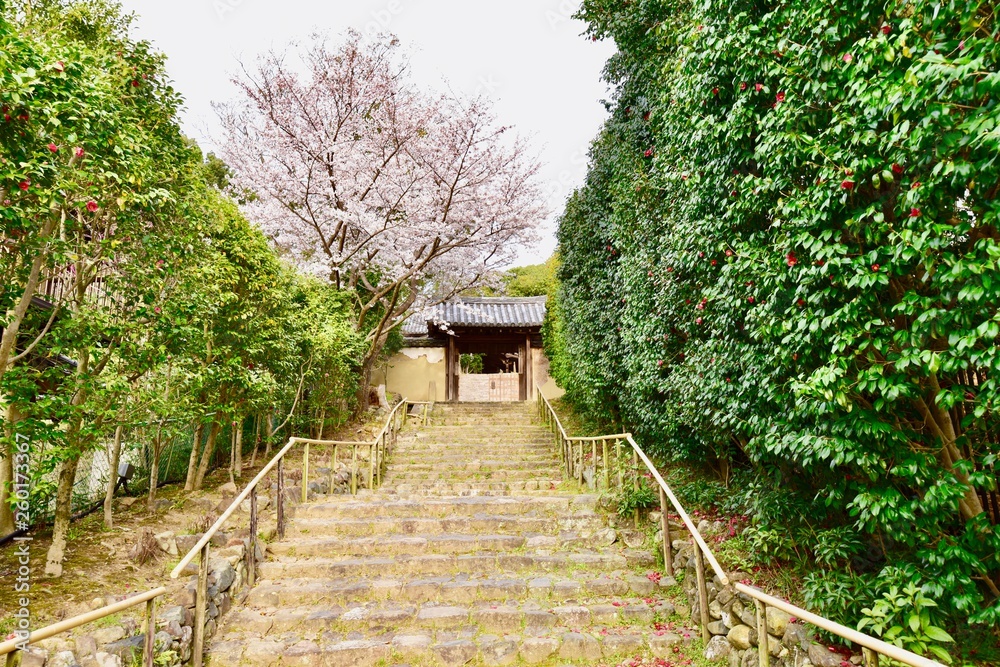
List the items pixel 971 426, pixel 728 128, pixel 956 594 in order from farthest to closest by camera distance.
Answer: pixel 728 128 → pixel 971 426 → pixel 956 594

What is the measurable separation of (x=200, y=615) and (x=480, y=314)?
14775 mm

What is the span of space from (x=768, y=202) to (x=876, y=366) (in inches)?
47.9

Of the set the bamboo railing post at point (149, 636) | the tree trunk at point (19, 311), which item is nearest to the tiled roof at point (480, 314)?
the tree trunk at point (19, 311)

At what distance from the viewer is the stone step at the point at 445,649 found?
3.80m

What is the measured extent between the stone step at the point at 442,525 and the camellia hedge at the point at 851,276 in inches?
71.3

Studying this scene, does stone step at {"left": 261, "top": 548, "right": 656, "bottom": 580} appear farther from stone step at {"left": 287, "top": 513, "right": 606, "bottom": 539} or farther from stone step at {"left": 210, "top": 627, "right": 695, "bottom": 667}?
stone step at {"left": 210, "top": 627, "right": 695, "bottom": 667}

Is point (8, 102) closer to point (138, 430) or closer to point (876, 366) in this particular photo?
point (138, 430)

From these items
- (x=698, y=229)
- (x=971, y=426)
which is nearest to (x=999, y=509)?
(x=971, y=426)

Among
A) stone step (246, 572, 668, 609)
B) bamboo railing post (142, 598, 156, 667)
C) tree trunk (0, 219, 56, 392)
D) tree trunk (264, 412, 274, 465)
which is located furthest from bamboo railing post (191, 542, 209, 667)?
tree trunk (264, 412, 274, 465)

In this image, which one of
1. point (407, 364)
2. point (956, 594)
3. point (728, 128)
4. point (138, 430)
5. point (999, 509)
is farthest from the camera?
point (407, 364)

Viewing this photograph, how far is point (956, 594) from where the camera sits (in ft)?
8.54

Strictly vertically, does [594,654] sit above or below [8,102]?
below

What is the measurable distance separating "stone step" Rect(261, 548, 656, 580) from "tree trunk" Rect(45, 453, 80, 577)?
4.99 ft

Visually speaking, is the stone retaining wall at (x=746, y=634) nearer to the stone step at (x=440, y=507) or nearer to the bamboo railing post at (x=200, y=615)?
the stone step at (x=440, y=507)
